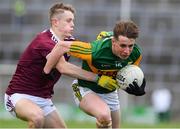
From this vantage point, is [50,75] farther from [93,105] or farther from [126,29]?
[126,29]

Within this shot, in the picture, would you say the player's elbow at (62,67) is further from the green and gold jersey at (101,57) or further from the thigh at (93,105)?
the thigh at (93,105)

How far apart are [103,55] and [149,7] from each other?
2205cm

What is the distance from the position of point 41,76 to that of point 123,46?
53.0 inches

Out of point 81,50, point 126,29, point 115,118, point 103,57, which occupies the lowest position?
point 115,118

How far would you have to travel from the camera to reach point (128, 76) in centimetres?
1083

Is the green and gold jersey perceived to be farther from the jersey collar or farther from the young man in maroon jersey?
the jersey collar

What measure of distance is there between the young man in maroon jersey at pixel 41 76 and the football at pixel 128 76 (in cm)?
12

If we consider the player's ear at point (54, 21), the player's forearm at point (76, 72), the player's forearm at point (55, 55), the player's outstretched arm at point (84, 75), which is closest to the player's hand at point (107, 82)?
the player's outstretched arm at point (84, 75)

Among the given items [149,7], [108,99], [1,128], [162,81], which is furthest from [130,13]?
[108,99]

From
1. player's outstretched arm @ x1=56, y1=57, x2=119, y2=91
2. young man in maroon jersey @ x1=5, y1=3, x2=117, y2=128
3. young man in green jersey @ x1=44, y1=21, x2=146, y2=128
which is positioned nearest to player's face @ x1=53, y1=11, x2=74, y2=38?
young man in maroon jersey @ x1=5, y1=3, x2=117, y2=128

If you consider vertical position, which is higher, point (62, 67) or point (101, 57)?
point (101, 57)

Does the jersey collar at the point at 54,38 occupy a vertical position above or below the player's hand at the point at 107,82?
above

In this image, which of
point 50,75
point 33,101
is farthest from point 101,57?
point 33,101

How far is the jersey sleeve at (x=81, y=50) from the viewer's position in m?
10.9
